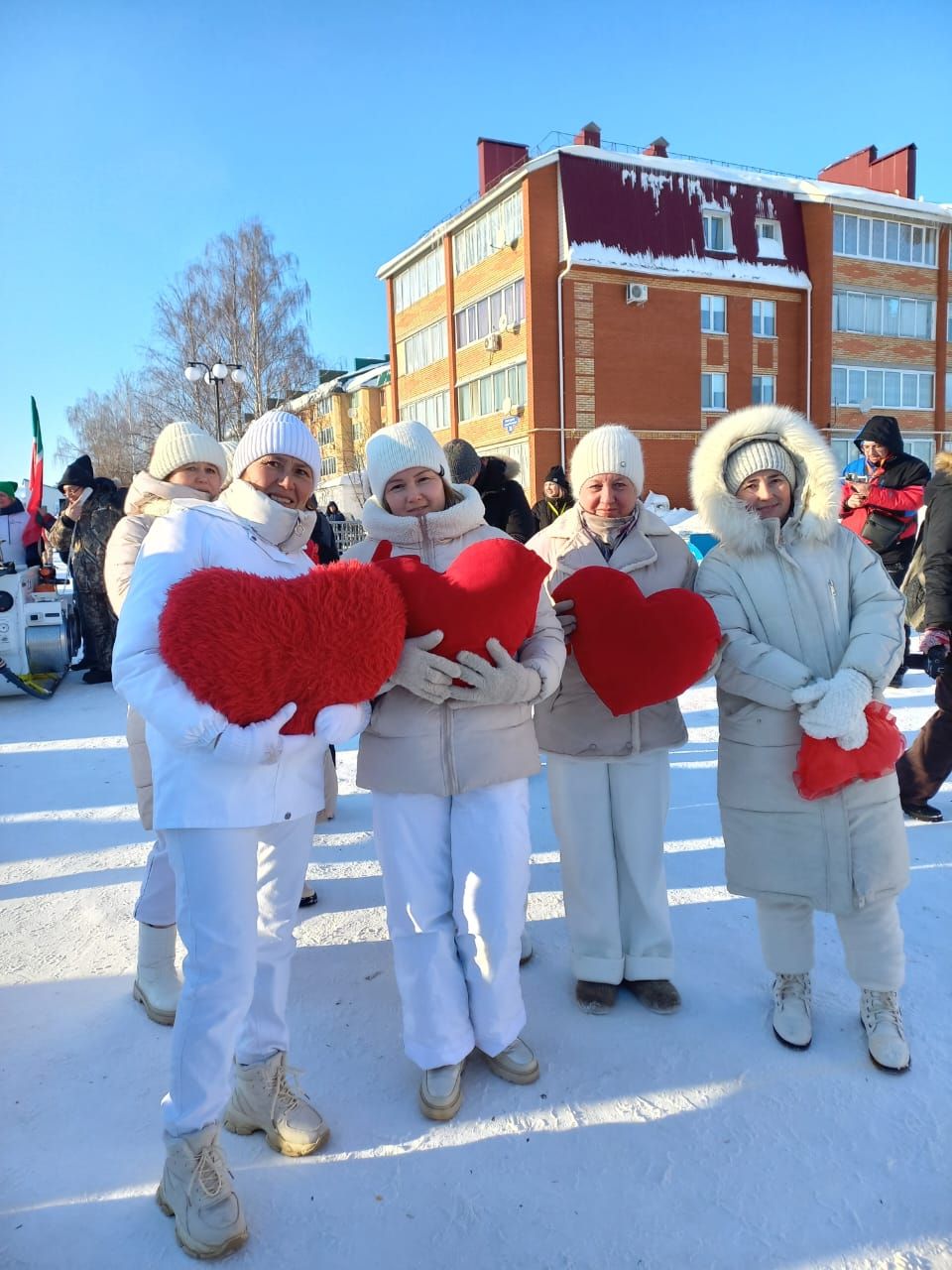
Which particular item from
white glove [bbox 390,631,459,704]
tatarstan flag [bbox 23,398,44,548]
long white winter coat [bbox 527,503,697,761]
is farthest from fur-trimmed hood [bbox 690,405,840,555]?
tatarstan flag [bbox 23,398,44,548]

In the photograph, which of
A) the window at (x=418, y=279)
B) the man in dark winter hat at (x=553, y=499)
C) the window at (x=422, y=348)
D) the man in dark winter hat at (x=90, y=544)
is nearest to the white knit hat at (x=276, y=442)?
the man in dark winter hat at (x=553, y=499)

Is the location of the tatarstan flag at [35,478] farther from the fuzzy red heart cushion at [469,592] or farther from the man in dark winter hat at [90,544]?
the fuzzy red heart cushion at [469,592]

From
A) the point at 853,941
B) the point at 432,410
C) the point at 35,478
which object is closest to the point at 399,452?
the point at 853,941

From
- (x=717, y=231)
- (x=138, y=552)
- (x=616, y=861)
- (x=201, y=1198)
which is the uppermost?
(x=717, y=231)

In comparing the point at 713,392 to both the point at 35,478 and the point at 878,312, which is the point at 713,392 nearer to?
the point at 878,312

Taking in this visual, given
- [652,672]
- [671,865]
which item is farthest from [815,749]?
[671,865]

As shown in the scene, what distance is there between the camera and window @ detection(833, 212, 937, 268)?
2627 centimetres

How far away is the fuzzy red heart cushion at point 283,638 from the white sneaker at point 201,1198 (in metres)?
0.93

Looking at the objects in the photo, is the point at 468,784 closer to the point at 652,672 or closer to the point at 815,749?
the point at 652,672

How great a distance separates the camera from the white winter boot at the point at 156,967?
7.86 feet

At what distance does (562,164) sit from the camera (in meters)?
22.3

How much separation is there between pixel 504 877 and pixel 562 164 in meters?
25.1

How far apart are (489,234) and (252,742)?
26.9 metres

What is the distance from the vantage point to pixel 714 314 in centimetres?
2564
